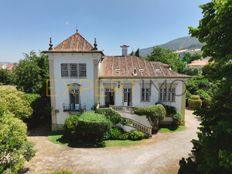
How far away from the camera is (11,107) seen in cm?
2134

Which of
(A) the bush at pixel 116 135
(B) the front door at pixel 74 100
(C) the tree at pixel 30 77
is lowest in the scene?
(A) the bush at pixel 116 135

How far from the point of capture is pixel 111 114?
877 inches

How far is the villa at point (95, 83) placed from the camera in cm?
2283

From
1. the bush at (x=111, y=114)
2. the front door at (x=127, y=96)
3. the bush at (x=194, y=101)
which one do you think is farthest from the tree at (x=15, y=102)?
the bush at (x=194, y=101)

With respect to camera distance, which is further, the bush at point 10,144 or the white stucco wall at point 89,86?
the white stucco wall at point 89,86

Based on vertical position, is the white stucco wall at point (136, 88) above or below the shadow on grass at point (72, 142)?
above

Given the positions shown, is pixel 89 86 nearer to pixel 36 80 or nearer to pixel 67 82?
pixel 67 82

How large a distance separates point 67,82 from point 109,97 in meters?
5.58

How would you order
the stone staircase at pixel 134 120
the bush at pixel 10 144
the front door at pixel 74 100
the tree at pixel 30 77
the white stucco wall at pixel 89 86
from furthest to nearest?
the tree at pixel 30 77, the front door at pixel 74 100, the white stucco wall at pixel 89 86, the stone staircase at pixel 134 120, the bush at pixel 10 144

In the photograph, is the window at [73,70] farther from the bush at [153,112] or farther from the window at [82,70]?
the bush at [153,112]

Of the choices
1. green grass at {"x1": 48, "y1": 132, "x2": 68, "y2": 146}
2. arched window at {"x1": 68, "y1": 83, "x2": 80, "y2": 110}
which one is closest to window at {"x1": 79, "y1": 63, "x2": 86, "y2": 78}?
arched window at {"x1": 68, "y1": 83, "x2": 80, "y2": 110}

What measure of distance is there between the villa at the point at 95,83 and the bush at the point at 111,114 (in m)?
1.79

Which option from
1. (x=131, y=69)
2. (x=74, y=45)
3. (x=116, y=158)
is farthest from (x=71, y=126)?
(x=131, y=69)

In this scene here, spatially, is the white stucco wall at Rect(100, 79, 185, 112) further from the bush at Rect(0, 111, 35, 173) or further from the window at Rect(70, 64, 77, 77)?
the bush at Rect(0, 111, 35, 173)
